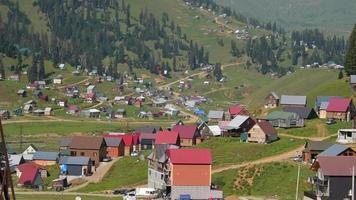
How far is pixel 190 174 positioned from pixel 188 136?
25.6m

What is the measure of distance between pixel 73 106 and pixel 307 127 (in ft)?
300

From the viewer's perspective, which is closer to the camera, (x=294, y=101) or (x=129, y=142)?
(x=129, y=142)

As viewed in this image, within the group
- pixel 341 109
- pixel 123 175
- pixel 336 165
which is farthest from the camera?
pixel 341 109

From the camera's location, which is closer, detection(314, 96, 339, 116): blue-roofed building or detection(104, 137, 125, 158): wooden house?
detection(104, 137, 125, 158): wooden house

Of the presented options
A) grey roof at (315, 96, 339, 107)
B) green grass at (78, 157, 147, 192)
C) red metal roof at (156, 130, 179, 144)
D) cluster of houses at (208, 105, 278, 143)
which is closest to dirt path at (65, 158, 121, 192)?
green grass at (78, 157, 147, 192)

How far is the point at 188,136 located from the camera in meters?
94.6

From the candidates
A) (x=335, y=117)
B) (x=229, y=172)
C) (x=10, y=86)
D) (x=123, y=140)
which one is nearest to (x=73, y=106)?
(x=10, y=86)

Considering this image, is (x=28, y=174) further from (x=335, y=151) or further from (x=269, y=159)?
(x=335, y=151)

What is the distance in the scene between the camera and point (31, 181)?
80875 mm

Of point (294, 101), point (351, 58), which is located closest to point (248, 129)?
point (294, 101)

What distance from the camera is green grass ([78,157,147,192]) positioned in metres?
76.8

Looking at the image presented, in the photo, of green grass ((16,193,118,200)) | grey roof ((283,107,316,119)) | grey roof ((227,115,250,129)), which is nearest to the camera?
green grass ((16,193,118,200))

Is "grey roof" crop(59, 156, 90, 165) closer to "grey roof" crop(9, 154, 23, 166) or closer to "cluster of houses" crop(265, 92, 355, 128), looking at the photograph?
"grey roof" crop(9, 154, 23, 166)

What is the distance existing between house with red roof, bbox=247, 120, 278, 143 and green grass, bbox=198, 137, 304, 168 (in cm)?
144
